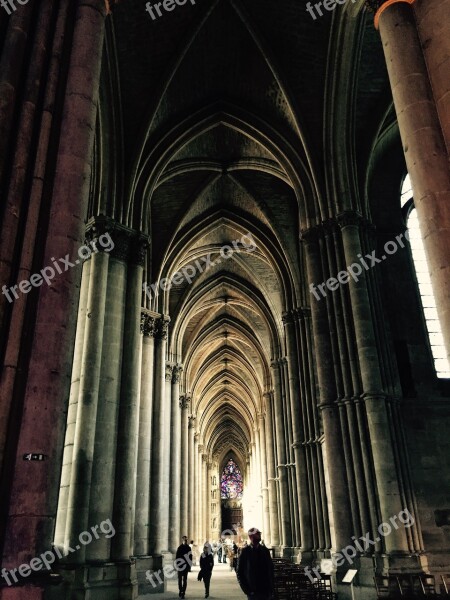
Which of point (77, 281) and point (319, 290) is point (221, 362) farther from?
point (77, 281)

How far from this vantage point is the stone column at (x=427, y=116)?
216 inches

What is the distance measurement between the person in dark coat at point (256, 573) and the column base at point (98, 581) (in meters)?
4.69

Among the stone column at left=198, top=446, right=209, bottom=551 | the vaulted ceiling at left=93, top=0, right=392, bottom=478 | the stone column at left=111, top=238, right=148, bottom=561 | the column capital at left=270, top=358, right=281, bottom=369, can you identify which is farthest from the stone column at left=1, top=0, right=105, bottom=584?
the stone column at left=198, top=446, right=209, bottom=551

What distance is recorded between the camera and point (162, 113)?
15203 mm

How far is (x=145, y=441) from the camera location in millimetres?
16156

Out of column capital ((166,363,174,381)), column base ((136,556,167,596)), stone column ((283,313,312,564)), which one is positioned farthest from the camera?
column capital ((166,363,174,381))

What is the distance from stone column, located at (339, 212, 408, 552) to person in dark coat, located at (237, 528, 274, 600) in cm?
623

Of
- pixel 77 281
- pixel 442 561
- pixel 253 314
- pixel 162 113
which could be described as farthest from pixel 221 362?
pixel 77 281

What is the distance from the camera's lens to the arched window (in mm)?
13172

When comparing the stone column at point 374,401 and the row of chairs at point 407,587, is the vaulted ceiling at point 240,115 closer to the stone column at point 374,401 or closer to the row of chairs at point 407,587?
the stone column at point 374,401

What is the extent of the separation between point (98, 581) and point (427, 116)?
962cm

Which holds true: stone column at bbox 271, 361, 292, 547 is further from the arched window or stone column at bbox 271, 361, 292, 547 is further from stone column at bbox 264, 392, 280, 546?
the arched window

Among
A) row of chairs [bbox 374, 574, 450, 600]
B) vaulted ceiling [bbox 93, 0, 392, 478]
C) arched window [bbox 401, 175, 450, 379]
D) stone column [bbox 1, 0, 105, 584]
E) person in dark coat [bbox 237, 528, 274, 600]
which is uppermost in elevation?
vaulted ceiling [bbox 93, 0, 392, 478]

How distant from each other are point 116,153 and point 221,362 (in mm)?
28091
